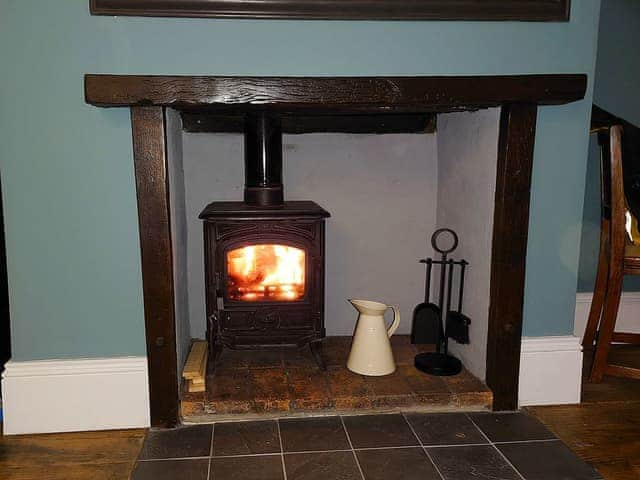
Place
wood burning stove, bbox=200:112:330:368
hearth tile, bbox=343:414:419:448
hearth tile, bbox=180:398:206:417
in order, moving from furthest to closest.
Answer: wood burning stove, bbox=200:112:330:368, hearth tile, bbox=180:398:206:417, hearth tile, bbox=343:414:419:448

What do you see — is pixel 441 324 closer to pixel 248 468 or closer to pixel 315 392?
pixel 315 392

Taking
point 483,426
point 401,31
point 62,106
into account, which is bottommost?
point 483,426

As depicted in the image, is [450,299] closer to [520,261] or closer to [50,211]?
[520,261]

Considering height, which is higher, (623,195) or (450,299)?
(623,195)

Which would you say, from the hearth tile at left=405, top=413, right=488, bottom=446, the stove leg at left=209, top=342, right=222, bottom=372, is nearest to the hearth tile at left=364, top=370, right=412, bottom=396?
the hearth tile at left=405, top=413, right=488, bottom=446

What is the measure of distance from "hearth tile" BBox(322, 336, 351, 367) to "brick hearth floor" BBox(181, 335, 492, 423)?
3 centimetres

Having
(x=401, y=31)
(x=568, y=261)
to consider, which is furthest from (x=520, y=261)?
(x=401, y=31)

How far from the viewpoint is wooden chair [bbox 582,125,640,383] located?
253 centimetres

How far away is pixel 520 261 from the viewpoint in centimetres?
234

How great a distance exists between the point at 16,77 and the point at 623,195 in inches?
97.2

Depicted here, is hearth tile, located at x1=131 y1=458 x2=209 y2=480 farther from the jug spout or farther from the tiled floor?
the jug spout

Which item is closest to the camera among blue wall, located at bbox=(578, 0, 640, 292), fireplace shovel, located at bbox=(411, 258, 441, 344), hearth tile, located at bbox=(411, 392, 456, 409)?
hearth tile, located at bbox=(411, 392, 456, 409)

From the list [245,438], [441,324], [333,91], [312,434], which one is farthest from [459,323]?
[333,91]

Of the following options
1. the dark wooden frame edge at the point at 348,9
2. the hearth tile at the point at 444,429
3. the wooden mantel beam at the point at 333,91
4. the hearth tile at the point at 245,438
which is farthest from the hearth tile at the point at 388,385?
the dark wooden frame edge at the point at 348,9
